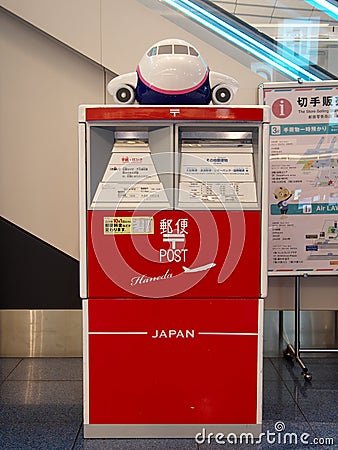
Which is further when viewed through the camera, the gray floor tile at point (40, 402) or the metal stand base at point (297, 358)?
the metal stand base at point (297, 358)

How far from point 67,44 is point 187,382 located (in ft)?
7.67

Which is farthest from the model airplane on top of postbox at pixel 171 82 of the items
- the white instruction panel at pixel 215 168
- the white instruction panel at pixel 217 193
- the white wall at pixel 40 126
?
the white wall at pixel 40 126

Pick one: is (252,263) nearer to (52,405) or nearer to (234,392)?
(234,392)

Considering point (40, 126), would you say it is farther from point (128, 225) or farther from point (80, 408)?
point (80, 408)

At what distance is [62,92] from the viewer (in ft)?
12.9

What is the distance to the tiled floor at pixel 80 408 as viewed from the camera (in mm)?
2713

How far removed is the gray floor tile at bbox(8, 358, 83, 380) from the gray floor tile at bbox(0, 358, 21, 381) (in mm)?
33

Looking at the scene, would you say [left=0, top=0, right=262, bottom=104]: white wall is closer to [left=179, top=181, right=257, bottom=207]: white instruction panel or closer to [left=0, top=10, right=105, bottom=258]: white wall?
[left=0, top=10, right=105, bottom=258]: white wall

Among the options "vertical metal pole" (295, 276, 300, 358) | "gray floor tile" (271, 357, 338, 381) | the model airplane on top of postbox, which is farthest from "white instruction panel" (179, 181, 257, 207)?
"gray floor tile" (271, 357, 338, 381)

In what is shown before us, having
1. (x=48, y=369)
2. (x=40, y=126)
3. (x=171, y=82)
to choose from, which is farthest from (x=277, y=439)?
(x=40, y=126)

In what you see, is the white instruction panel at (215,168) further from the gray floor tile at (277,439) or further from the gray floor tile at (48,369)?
the gray floor tile at (48,369)

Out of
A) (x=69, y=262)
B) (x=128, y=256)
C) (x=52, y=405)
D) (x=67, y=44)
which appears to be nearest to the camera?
(x=128, y=256)

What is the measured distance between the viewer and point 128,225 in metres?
2.71

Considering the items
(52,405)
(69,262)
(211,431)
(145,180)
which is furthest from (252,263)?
(69,262)
